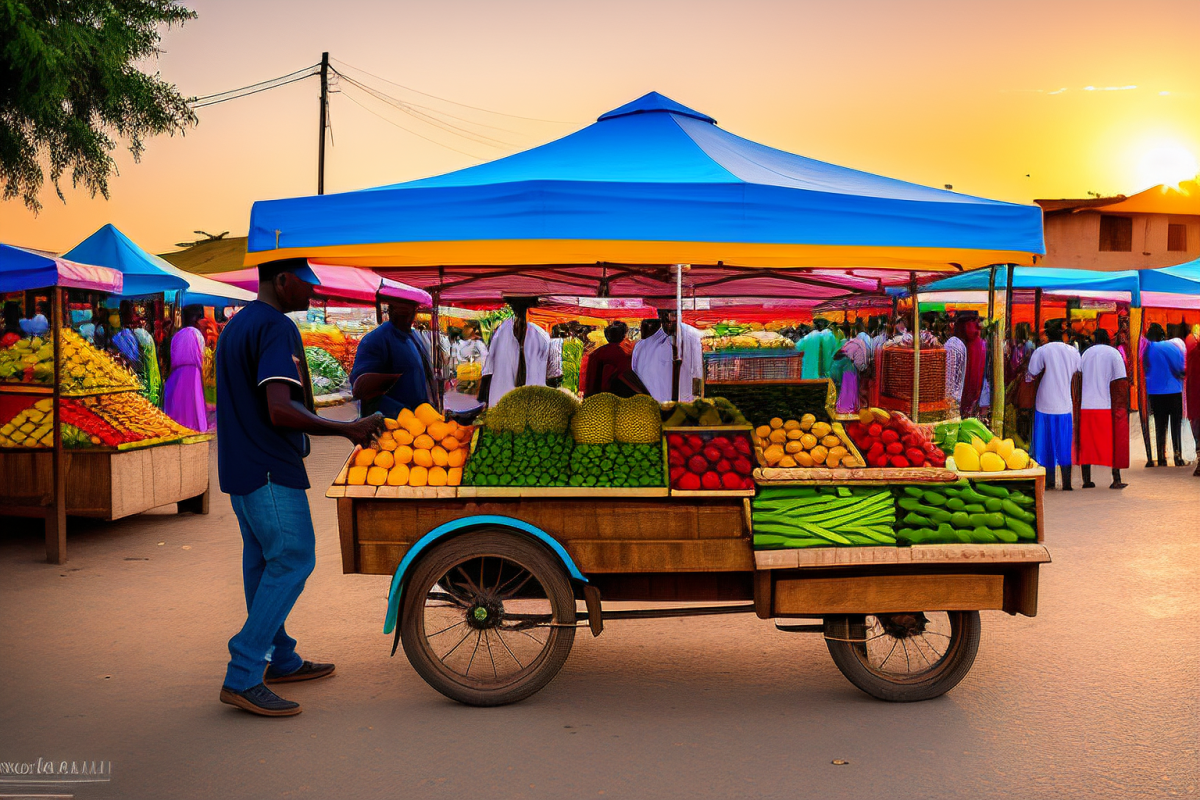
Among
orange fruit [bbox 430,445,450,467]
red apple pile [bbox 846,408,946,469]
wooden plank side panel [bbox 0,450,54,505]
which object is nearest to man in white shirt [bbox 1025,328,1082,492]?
red apple pile [bbox 846,408,946,469]

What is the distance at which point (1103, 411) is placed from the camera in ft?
38.1

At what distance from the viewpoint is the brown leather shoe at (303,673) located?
4.74 m

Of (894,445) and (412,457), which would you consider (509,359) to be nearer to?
(412,457)

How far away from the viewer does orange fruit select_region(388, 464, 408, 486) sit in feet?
14.7

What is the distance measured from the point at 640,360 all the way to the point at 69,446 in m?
5.51

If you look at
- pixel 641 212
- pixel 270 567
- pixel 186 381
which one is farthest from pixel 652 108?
pixel 186 381

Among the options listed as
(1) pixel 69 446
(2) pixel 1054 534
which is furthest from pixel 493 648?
(2) pixel 1054 534

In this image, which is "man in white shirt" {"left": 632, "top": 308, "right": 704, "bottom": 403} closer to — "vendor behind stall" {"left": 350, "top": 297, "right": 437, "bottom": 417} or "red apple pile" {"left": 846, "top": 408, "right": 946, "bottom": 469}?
"vendor behind stall" {"left": 350, "top": 297, "right": 437, "bottom": 417}

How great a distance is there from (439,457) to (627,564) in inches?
39.3

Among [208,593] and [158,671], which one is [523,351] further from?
[158,671]

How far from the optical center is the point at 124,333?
13.8m

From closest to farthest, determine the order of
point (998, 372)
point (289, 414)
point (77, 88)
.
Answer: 1. point (289, 414)
2. point (998, 372)
3. point (77, 88)

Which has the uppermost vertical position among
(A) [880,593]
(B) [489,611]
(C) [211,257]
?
(C) [211,257]

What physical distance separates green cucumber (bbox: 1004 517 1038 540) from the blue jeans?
3.12m
